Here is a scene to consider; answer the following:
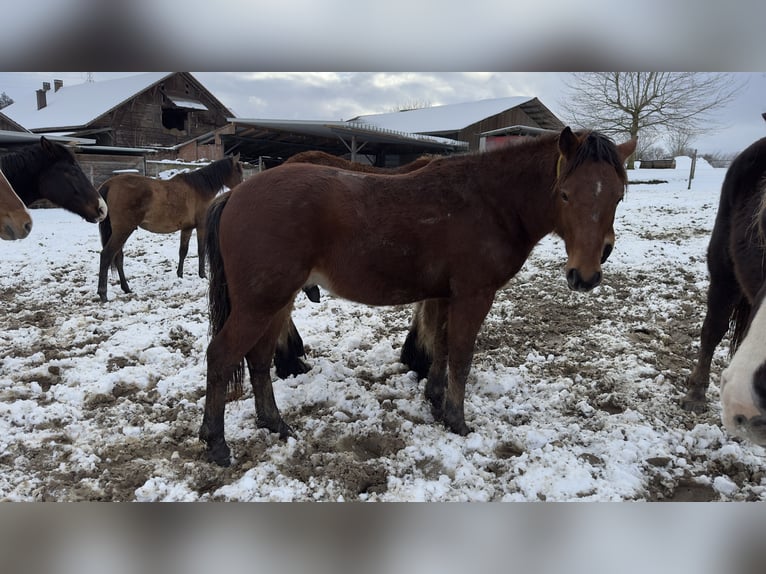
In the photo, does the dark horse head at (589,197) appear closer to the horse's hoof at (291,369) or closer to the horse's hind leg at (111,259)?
the horse's hoof at (291,369)

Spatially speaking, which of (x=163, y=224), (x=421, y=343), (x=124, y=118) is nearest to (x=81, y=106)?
(x=124, y=118)

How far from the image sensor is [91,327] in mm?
4477

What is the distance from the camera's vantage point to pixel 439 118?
11.7 metres

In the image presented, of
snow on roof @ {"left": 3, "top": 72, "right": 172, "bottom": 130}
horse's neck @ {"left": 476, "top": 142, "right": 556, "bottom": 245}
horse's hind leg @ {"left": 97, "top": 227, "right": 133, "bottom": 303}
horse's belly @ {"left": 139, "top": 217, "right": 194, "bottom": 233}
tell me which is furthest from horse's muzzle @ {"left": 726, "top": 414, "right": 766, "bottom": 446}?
horse's belly @ {"left": 139, "top": 217, "right": 194, "bottom": 233}

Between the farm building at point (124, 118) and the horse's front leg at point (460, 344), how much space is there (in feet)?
6.97

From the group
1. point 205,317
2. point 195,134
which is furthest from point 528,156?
point 195,134

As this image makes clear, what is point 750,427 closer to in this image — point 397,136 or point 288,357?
point 288,357

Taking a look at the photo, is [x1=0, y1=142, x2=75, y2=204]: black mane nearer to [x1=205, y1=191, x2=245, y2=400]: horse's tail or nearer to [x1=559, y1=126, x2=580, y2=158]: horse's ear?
[x1=205, y1=191, x2=245, y2=400]: horse's tail

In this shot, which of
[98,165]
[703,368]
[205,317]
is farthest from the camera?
[98,165]

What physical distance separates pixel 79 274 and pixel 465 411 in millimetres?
6779

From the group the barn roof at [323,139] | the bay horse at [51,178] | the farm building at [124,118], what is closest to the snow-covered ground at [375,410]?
the bay horse at [51,178]

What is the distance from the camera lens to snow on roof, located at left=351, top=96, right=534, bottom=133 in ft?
33.6

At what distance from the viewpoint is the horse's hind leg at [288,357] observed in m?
3.54
